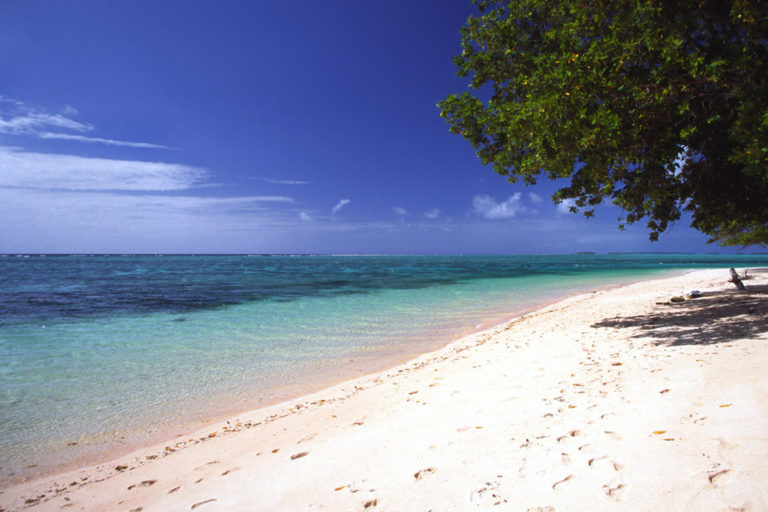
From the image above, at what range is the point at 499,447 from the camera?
3521 mm

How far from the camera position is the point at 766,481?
2.46 meters

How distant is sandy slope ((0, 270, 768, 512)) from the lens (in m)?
2.75

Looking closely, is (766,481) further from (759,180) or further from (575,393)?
(759,180)

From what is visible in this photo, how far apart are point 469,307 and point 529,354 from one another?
36.1ft

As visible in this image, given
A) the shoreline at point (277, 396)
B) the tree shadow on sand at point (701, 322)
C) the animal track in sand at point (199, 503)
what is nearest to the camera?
the animal track in sand at point (199, 503)

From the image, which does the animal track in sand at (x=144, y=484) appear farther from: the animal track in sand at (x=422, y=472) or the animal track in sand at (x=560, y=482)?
the animal track in sand at (x=560, y=482)

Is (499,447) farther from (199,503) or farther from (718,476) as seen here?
(199,503)

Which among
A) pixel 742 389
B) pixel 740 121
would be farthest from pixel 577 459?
pixel 740 121

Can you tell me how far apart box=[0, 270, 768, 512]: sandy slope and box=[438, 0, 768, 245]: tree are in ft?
12.9

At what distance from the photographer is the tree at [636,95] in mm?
6340

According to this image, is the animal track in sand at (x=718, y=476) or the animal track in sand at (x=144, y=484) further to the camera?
the animal track in sand at (x=144, y=484)

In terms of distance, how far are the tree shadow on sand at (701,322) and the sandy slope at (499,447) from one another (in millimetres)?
314

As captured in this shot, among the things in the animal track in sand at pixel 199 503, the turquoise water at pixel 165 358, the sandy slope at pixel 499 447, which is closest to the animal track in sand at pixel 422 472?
the sandy slope at pixel 499 447

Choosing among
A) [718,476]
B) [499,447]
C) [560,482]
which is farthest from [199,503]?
[718,476]
